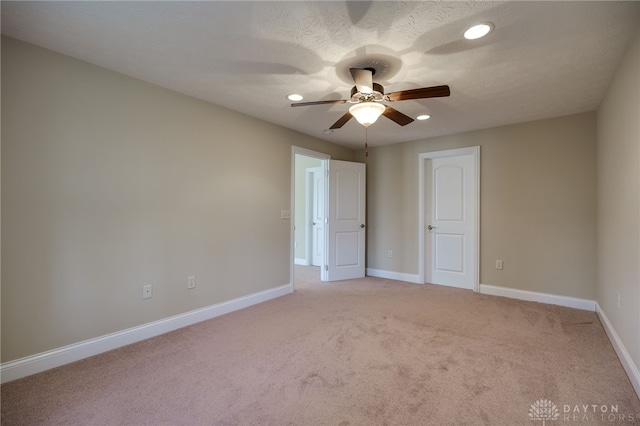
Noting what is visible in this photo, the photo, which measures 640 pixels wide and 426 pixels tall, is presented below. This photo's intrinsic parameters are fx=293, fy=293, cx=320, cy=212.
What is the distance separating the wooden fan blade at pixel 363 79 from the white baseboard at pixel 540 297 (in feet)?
11.4

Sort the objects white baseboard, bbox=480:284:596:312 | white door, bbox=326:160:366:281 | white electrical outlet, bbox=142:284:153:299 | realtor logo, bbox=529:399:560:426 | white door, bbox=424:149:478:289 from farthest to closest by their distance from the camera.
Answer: white door, bbox=326:160:366:281
white door, bbox=424:149:478:289
white baseboard, bbox=480:284:596:312
white electrical outlet, bbox=142:284:153:299
realtor logo, bbox=529:399:560:426

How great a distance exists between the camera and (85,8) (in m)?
1.76

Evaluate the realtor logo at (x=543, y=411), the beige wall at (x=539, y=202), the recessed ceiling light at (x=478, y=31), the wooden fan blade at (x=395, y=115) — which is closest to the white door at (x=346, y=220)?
the beige wall at (x=539, y=202)

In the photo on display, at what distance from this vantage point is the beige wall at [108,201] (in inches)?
81.6

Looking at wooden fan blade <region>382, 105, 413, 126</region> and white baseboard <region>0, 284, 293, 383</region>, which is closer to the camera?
white baseboard <region>0, 284, 293, 383</region>

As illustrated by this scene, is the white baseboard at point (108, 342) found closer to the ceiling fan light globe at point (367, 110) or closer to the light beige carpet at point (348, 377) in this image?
the light beige carpet at point (348, 377)

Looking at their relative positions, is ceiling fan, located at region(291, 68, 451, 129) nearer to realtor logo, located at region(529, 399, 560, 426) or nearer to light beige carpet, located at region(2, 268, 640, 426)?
light beige carpet, located at region(2, 268, 640, 426)

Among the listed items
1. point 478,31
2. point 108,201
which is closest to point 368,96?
point 478,31

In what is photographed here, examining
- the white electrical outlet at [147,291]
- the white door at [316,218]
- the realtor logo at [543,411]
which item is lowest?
the realtor logo at [543,411]

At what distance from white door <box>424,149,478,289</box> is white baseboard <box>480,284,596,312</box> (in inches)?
9.6

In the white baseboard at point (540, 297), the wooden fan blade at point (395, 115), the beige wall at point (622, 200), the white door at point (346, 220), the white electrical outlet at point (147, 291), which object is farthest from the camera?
the white door at point (346, 220)

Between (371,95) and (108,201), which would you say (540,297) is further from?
(108,201)

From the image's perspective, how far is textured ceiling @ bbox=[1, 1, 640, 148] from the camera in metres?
1.75

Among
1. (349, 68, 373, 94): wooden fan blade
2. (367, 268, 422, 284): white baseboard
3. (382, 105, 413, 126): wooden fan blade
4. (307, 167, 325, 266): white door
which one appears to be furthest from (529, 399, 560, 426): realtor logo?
(307, 167, 325, 266): white door
